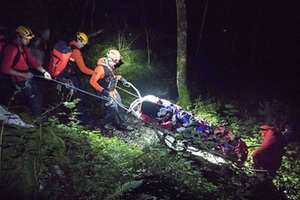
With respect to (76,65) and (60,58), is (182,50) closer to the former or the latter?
(76,65)

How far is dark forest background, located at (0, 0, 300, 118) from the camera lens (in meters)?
13.3

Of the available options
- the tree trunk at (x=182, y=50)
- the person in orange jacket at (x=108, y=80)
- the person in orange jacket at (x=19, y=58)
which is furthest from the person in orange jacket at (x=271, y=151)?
the person in orange jacket at (x=19, y=58)

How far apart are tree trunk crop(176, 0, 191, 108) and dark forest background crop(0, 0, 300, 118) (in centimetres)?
216

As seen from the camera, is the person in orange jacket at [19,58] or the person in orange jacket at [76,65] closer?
the person in orange jacket at [19,58]

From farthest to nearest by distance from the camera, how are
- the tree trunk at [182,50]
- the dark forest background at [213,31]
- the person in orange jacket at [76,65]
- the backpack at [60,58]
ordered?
the dark forest background at [213,31], the tree trunk at [182,50], the person in orange jacket at [76,65], the backpack at [60,58]

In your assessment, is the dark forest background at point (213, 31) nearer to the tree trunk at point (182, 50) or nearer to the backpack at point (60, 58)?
the tree trunk at point (182, 50)

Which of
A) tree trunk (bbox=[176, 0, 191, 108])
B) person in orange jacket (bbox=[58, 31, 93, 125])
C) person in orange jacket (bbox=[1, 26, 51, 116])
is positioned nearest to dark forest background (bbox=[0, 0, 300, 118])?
tree trunk (bbox=[176, 0, 191, 108])

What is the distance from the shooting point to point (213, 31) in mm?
19906

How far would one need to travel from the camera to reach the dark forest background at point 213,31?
13.3 meters

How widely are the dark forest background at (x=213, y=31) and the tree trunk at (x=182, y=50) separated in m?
2.16

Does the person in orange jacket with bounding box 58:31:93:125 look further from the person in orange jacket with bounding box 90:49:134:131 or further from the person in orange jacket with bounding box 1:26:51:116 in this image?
the person in orange jacket with bounding box 1:26:51:116

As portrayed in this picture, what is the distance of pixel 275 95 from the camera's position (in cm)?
1508

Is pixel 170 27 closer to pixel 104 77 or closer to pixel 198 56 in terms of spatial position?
pixel 198 56

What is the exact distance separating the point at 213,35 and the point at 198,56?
288 centimetres
